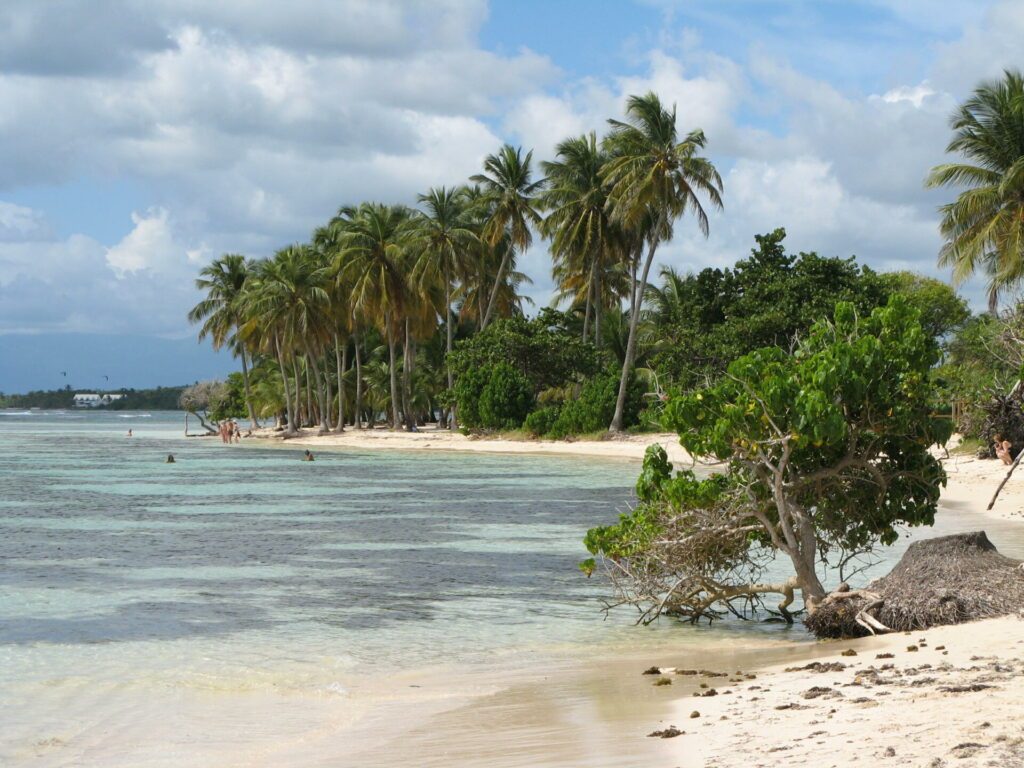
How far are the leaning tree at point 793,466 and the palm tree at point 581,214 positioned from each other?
39.9 meters

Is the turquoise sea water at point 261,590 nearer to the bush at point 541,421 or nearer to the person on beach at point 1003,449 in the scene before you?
the person on beach at point 1003,449

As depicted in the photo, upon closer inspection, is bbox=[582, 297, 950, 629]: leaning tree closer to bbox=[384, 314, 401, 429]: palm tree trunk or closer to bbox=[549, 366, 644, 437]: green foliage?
bbox=[549, 366, 644, 437]: green foliage

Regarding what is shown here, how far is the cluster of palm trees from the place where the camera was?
47.2 meters

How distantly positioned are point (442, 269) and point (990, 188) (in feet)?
101

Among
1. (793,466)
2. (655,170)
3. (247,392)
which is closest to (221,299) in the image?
(247,392)

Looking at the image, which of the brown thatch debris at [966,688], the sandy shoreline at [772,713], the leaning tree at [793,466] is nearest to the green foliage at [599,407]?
the leaning tree at [793,466]

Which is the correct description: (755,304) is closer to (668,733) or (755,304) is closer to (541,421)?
(541,421)

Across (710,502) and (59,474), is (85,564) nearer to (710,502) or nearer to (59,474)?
(710,502)

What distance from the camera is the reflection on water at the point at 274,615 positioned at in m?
8.95

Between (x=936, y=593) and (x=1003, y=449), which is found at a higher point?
(x=1003, y=449)

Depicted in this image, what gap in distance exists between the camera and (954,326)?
64625 millimetres

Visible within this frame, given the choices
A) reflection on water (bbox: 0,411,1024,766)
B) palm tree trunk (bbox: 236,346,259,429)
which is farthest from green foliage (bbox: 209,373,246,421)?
reflection on water (bbox: 0,411,1024,766)

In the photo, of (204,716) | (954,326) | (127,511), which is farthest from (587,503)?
(954,326)

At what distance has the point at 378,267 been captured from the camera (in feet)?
197
